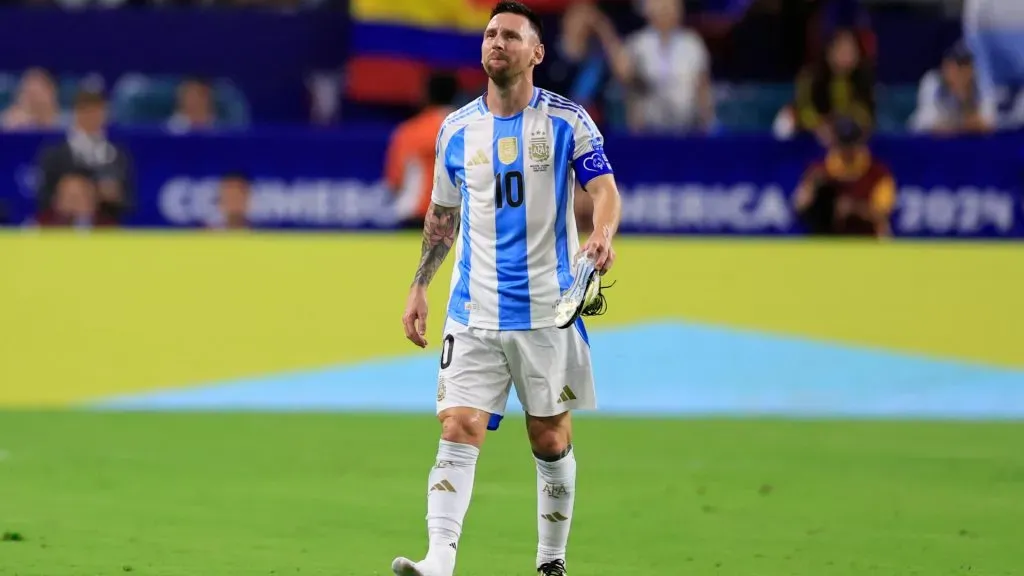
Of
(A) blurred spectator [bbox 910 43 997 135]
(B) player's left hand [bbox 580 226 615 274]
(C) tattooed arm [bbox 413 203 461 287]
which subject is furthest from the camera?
(A) blurred spectator [bbox 910 43 997 135]

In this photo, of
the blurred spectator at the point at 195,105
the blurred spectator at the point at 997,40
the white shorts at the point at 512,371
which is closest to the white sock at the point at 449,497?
the white shorts at the point at 512,371

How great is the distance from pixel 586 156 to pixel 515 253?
1.47 feet

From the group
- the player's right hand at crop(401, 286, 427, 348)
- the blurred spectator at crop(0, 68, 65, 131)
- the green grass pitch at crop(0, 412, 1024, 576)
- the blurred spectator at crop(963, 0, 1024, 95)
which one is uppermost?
the blurred spectator at crop(963, 0, 1024, 95)

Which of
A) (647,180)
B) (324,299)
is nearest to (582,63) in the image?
(647,180)

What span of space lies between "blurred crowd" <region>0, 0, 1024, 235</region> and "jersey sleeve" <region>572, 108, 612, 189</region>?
7.30 metres

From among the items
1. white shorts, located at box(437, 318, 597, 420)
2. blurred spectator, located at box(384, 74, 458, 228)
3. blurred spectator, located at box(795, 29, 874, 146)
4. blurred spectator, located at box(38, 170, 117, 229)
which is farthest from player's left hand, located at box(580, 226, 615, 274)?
blurred spectator, located at box(795, 29, 874, 146)

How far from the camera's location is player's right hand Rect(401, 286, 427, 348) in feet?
→ 21.6

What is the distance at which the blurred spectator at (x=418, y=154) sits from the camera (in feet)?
45.6

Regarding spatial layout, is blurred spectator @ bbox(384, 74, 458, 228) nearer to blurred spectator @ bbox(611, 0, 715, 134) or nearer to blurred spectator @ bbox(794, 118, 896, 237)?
blurred spectator @ bbox(611, 0, 715, 134)

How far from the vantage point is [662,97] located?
16.0 metres

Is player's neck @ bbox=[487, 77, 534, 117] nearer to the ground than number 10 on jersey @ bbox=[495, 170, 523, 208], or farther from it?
farther from it

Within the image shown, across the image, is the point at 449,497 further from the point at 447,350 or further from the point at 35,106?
the point at 35,106

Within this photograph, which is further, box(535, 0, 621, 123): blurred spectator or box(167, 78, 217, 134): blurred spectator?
box(167, 78, 217, 134): blurred spectator

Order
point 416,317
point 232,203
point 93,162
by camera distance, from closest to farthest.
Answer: point 416,317 < point 93,162 < point 232,203
